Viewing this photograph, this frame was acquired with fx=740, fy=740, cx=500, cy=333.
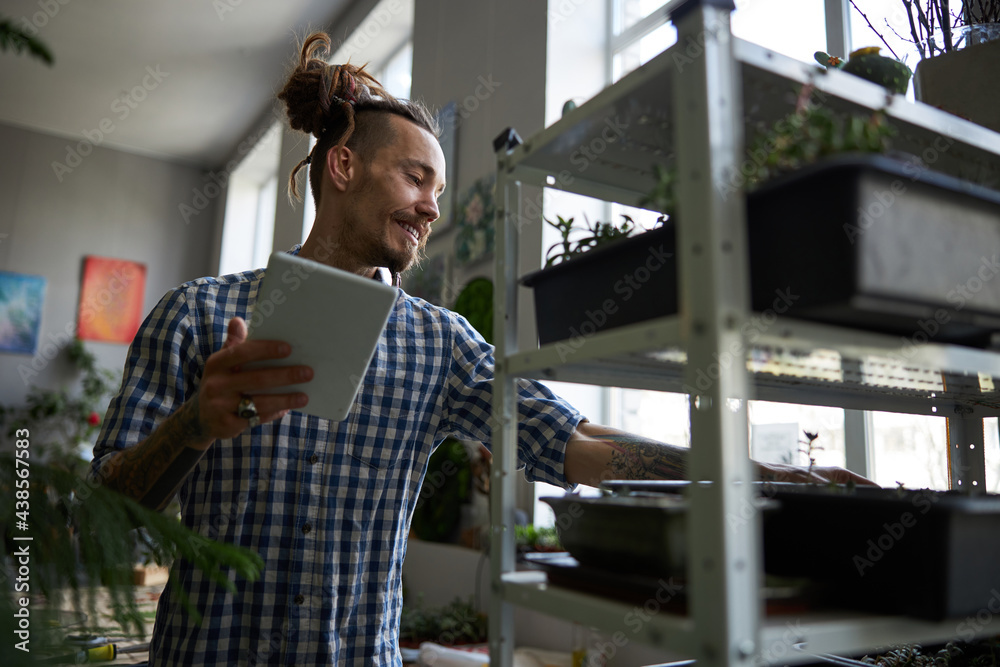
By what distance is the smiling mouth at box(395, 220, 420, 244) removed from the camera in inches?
51.2

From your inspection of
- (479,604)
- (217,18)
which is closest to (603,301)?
(479,604)

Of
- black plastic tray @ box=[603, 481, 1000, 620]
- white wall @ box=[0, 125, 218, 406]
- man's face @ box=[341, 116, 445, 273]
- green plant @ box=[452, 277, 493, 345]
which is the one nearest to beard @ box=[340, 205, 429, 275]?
A: man's face @ box=[341, 116, 445, 273]

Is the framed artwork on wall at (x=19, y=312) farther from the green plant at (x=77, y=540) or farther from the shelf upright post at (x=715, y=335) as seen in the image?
the shelf upright post at (x=715, y=335)

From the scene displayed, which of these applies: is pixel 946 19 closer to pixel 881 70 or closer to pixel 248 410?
pixel 881 70

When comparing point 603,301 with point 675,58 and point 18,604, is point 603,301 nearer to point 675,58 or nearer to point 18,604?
point 675,58

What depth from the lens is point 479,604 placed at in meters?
2.38

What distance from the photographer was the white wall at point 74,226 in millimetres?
5398

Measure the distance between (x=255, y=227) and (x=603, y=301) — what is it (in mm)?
5850

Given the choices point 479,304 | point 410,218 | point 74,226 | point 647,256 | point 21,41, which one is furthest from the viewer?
point 74,226

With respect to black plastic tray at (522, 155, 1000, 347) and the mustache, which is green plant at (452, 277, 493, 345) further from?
black plastic tray at (522, 155, 1000, 347)

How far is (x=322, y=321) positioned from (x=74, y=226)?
5.82 metres

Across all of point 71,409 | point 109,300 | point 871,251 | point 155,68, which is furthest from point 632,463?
point 109,300

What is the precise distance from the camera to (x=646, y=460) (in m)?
0.93

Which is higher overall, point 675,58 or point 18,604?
point 675,58
